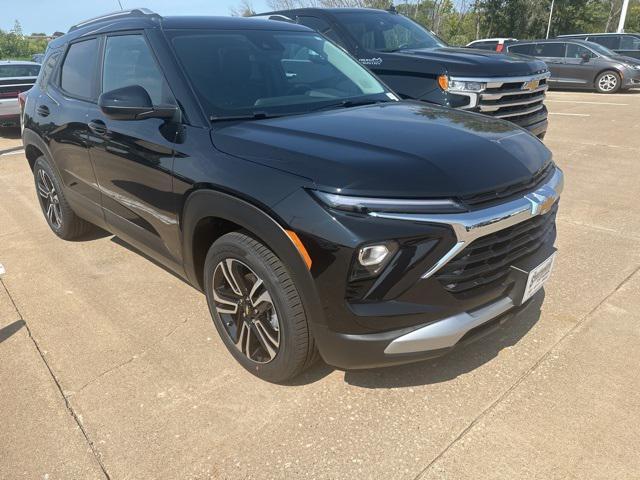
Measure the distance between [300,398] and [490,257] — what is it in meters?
1.14

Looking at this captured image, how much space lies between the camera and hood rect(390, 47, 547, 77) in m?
5.16

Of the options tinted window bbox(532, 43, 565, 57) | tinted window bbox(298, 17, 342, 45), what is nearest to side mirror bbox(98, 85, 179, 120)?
tinted window bbox(298, 17, 342, 45)

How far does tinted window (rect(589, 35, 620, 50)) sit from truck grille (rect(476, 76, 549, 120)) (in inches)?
536

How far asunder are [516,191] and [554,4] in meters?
37.5

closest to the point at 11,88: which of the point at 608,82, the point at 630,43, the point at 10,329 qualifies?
the point at 10,329

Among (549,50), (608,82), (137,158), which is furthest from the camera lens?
(549,50)

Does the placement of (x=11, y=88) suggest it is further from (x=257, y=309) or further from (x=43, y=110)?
(x=257, y=309)

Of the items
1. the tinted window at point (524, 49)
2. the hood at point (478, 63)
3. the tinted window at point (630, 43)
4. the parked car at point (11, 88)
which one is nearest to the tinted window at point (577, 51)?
the tinted window at point (524, 49)

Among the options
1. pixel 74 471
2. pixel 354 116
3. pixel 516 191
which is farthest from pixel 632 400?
pixel 74 471

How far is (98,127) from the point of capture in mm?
3336

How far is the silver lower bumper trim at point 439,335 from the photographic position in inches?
81.9

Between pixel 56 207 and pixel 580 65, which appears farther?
pixel 580 65

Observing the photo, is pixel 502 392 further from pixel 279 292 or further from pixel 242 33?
pixel 242 33

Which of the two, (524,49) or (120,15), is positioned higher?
(120,15)
